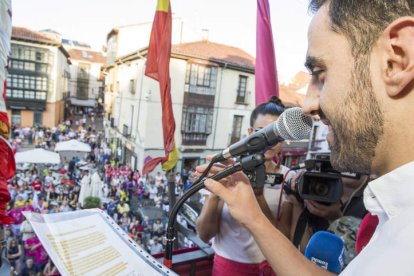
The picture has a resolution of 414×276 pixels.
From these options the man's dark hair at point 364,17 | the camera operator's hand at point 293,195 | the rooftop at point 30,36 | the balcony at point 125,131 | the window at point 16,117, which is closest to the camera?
the man's dark hair at point 364,17

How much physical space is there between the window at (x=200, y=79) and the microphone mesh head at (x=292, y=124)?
54.6 ft

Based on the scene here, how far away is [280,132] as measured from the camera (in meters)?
1.25

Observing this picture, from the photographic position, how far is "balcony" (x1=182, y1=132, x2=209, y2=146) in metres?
17.9

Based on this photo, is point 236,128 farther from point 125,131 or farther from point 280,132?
point 280,132

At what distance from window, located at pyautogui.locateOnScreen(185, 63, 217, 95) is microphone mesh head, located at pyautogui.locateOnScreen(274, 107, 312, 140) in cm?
1663

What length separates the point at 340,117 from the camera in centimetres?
77

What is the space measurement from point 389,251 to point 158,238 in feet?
27.8

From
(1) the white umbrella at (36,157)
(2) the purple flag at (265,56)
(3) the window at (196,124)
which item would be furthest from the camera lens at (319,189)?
(3) the window at (196,124)

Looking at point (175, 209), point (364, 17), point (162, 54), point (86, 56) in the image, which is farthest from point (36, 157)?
point (86, 56)

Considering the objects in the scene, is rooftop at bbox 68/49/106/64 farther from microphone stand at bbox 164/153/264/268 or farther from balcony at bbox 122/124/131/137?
microphone stand at bbox 164/153/264/268

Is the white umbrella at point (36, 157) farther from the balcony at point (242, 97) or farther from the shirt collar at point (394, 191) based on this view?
the shirt collar at point (394, 191)

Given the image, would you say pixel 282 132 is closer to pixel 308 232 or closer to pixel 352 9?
pixel 352 9

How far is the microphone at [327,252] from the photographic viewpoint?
4.61ft

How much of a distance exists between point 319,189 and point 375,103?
3.27ft
